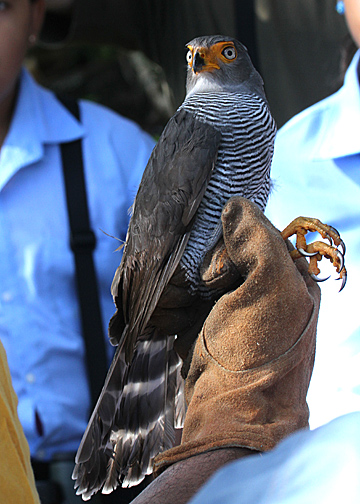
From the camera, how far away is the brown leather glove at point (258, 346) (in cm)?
145

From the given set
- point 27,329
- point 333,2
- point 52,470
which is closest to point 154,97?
point 333,2

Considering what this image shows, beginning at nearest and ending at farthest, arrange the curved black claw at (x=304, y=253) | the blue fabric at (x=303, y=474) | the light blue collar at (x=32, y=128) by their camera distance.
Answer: the blue fabric at (x=303, y=474), the curved black claw at (x=304, y=253), the light blue collar at (x=32, y=128)

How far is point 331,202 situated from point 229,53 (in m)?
0.77

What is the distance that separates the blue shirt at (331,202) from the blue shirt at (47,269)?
0.85 metres

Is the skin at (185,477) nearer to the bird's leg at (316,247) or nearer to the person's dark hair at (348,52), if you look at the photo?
the bird's leg at (316,247)

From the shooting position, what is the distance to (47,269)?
2.61 metres

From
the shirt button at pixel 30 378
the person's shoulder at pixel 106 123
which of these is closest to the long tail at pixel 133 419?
the shirt button at pixel 30 378

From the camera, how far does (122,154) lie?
2928 millimetres

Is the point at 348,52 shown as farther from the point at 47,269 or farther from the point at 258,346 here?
the point at 258,346

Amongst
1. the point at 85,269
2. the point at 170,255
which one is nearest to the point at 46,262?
the point at 85,269

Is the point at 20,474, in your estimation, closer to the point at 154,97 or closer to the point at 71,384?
the point at 71,384

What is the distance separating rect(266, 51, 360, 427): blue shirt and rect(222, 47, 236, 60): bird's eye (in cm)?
51

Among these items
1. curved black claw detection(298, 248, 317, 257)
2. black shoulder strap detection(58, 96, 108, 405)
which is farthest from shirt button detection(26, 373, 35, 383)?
curved black claw detection(298, 248, 317, 257)

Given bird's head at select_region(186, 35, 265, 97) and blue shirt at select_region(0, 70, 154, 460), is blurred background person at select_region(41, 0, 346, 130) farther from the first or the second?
bird's head at select_region(186, 35, 265, 97)
